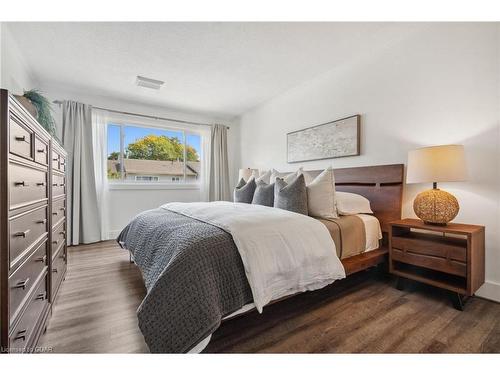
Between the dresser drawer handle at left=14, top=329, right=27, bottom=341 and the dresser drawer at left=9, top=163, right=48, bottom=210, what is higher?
the dresser drawer at left=9, top=163, right=48, bottom=210

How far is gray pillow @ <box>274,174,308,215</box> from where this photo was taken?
1993mm

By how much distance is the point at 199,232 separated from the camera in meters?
1.39

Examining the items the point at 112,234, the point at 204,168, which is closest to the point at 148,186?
the point at 112,234

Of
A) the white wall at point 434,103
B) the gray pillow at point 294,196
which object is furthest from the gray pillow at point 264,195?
the white wall at point 434,103

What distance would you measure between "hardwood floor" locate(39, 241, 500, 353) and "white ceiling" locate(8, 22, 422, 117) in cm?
230

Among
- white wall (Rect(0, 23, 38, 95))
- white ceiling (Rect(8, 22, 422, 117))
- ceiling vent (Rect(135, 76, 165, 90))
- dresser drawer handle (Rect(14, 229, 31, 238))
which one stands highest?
white ceiling (Rect(8, 22, 422, 117))

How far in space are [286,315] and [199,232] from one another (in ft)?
2.75

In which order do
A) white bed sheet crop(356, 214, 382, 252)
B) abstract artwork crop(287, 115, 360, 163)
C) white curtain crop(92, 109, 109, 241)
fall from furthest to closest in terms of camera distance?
white curtain crop(92, 109, 109, 241) → abstract artwork crop(287, 115, 360, 163) → white bed sheet crop(356, 214, 382, 252)

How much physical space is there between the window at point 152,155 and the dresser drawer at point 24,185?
276 cm

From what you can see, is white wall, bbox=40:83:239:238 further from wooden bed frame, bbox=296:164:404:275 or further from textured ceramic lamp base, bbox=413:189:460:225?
textured ceramic lamp base, bbox=413:189:460:225

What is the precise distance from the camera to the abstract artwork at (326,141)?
267 cm

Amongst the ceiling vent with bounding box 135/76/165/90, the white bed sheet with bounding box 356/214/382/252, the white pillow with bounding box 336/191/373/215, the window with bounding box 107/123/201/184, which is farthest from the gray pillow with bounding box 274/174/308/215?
the window with bounding box 107/123/201/184
